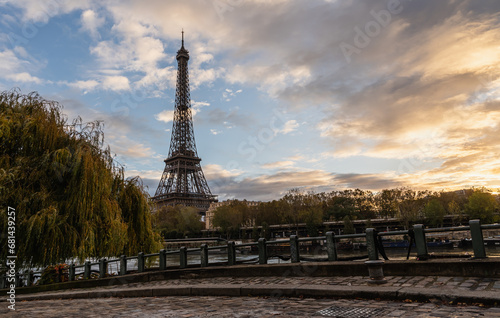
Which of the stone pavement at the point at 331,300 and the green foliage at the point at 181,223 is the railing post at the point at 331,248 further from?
the green foliage at the point at 181,223

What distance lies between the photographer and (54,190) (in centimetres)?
1633

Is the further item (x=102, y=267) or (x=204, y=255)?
(x=102, y=267)

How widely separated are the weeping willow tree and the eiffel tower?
81.9 m

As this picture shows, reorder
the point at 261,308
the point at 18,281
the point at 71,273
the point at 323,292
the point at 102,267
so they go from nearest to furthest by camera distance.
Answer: the point at 261,308
the point at 323,292
the point at 102,267
the point at 71,273
the point at 18,281

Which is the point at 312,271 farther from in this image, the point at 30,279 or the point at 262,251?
the point at 30,279

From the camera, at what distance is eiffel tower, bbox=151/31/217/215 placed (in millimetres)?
102938

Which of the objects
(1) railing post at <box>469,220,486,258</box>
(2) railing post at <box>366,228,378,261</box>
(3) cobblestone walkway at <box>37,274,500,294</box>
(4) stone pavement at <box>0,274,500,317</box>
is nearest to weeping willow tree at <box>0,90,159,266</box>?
(4) stone pavement at <box>0,274,500,317</box>

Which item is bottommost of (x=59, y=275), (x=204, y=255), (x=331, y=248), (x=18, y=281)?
(x=18, y=281)

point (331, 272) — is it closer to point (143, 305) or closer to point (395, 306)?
point (395, 306)

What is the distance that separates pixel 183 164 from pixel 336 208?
4475cm

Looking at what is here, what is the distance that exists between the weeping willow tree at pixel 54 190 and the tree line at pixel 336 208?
79815 millimetres

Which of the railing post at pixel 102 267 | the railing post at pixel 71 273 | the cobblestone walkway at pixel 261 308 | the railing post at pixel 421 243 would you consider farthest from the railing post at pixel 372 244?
Result: the railing post at pixel 71 273

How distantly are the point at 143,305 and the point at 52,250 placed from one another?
7.67 metres

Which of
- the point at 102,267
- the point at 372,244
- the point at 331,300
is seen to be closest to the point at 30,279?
the point at 102,267
